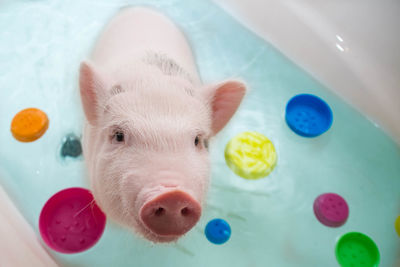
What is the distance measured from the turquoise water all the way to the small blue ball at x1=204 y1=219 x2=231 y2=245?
38 millimetres

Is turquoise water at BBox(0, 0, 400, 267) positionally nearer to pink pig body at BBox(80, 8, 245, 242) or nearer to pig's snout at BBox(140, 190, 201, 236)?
pink pig body at BBox(80, 8, 245, 242)

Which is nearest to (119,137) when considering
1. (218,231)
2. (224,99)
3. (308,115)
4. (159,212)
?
(159,212)

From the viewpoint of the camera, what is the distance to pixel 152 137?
0.85 metres

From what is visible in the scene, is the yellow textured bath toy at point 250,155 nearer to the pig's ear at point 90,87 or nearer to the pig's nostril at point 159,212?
the pig's ear at point 90,87

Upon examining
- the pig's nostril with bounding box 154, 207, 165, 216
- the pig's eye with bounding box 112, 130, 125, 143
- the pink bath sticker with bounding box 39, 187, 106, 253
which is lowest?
the pink bath sticker with bounding box 39, 187, 106, 253

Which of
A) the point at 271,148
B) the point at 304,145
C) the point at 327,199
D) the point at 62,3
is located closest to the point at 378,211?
the point at 327,199

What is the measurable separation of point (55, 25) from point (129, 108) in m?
1.62

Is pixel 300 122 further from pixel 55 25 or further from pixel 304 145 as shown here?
pixel 55 25

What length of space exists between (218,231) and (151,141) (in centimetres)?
95

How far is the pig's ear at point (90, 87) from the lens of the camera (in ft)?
3.37

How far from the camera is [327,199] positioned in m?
1.76

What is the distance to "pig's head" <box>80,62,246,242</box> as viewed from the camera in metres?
0.77

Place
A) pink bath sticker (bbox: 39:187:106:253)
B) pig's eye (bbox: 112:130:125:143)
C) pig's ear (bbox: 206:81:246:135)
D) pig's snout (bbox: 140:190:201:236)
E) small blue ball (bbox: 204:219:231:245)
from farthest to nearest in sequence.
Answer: small blue ball (bbox: 204:219:231:245) → pink bath sticker (bbox: 39:187:106:253) → pig's ear (bbox: 206:81:246:135) → pig's eye (bbox: 112:130:125:143) → pig's snout (bbox: 140:190:201:236)

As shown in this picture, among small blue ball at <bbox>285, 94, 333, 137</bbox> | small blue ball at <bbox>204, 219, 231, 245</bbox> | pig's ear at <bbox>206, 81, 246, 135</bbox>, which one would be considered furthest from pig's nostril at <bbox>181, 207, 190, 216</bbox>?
small blue ball at <bbox>285, 94, 333, 137</bbox>
